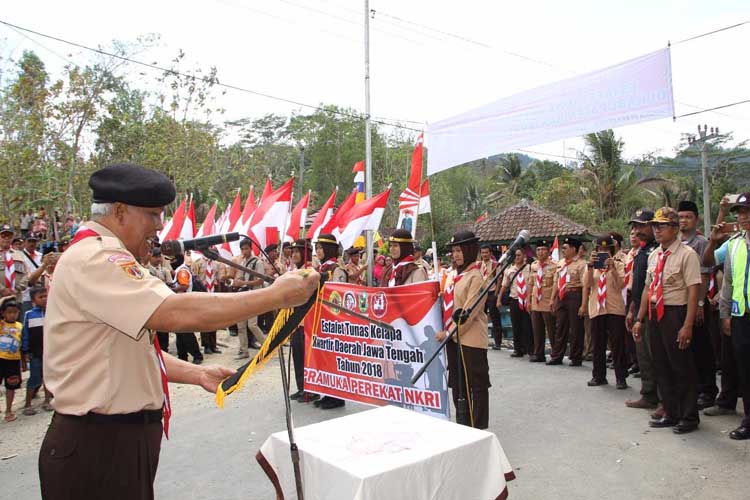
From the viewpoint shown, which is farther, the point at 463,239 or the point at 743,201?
the point at 463,239

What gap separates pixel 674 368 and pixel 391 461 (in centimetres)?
424

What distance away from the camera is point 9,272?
9844 millimetres

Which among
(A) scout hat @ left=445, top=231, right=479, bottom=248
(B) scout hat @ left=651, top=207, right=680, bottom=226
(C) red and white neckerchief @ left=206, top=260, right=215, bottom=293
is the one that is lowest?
(C) red and white neckerchief @ left=206, top=260, right=215, bottom=293

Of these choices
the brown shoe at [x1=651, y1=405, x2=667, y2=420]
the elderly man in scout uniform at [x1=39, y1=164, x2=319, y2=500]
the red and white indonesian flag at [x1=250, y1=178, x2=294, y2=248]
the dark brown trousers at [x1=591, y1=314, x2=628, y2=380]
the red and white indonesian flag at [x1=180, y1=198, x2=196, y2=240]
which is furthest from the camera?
the red and white indonesian flag at [x1=180, y1=198, x2=196, y2=240]

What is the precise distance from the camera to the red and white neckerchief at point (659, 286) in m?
5.93

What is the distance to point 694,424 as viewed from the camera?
5887mm

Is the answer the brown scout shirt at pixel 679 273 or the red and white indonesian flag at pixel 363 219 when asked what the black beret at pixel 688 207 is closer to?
the brown scout shirt at pixel 679 273

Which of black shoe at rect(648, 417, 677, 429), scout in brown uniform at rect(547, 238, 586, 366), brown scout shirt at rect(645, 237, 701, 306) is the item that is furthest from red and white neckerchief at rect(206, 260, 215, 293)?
brown scout shirt at rect(645, 237, 701, 306)

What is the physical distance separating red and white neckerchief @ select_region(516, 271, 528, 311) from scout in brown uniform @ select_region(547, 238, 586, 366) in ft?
2.78

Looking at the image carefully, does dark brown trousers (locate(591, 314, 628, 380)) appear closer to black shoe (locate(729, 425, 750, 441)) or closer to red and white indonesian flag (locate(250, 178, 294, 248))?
black shoe (locate(729, 425, 750, 441))

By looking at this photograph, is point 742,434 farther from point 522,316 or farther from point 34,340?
point 34,340

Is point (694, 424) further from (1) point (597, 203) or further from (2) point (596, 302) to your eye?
(1) point (597, 203)

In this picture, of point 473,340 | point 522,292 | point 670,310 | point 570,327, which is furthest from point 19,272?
point 670,310

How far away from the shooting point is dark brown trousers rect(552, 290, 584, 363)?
9.56m
